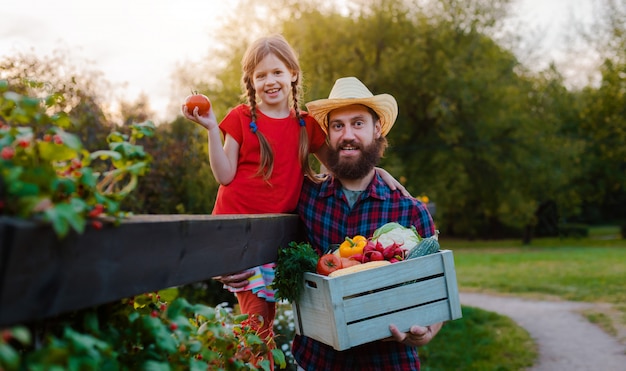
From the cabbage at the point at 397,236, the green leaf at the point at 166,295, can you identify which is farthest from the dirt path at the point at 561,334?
the green leaf at the point at 166,295

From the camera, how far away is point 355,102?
3262mm

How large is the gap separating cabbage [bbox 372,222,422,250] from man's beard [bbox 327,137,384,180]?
370mm

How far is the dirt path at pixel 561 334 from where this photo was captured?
6.66 m

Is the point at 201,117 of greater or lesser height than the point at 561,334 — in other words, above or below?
above

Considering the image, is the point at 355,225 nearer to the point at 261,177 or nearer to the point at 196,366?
the point at 261,177

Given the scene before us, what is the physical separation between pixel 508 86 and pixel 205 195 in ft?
62.7

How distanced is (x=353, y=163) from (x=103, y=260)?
1988 mm

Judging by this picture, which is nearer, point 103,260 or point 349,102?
point 103,260

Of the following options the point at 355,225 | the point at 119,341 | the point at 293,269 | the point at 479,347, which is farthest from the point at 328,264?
the point at 479,347

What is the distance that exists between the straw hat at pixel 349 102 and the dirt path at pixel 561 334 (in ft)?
14.2

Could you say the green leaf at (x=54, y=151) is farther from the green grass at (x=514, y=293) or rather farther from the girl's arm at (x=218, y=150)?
the green grass at (x=514, y=293)

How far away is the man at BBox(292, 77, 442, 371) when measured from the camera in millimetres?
3100

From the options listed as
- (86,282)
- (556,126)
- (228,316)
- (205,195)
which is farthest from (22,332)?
(556,126)

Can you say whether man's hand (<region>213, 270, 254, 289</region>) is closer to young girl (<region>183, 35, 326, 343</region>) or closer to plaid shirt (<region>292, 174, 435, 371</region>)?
young girl (<region>183, 35, 326, 343</region>)
